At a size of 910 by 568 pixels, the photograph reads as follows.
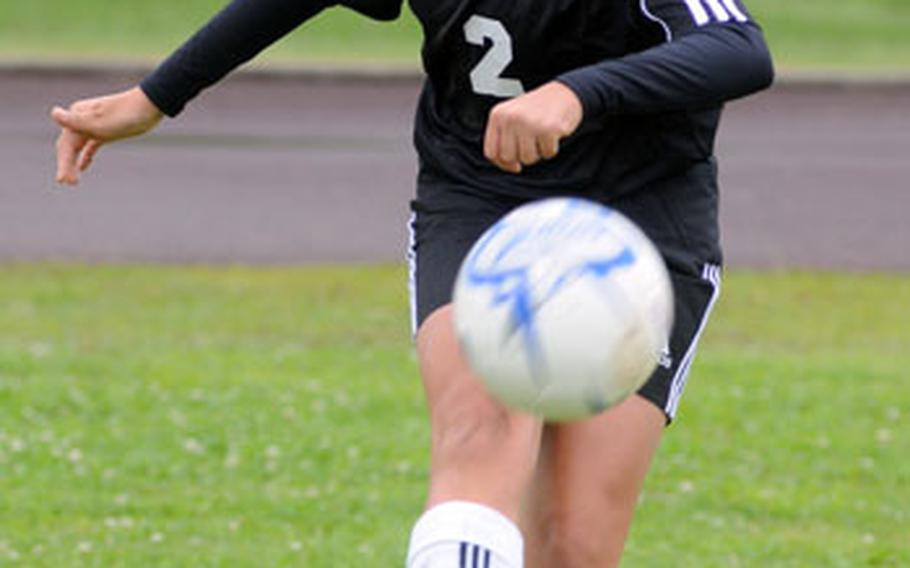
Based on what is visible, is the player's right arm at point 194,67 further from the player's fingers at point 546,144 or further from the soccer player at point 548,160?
the player's fingers at point 546,144

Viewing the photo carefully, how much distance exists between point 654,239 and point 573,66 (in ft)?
1.22

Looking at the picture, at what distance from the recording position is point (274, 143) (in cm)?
1599

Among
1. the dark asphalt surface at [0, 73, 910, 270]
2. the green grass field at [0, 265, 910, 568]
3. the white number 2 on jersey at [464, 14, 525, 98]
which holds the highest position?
the white number 2 on jersey at [464, 14, 525, 98]

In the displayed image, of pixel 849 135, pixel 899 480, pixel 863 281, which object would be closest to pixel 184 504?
pixel 899 480

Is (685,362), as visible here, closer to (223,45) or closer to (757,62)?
(757,62)

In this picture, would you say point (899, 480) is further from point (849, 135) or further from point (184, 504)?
point (849, 135)

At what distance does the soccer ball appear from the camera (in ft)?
11.5

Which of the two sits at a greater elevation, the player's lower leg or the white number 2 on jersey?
the white number 2 on jersey

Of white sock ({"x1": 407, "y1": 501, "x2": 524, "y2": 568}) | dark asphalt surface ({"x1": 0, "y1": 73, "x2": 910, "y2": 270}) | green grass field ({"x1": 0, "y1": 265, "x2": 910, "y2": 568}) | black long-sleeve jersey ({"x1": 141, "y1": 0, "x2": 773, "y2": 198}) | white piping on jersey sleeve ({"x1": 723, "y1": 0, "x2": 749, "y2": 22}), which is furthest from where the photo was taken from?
dark asphalt surface ({"x1": 0, "y1": 73, "x2": 910, "y2": 270})

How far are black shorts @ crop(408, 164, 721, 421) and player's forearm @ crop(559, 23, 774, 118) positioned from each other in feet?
1.23

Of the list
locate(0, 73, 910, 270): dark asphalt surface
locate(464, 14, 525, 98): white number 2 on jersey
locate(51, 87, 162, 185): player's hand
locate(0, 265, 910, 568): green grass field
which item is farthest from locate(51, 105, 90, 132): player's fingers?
locate(0, 73, 910, 270): dark asphalt surface

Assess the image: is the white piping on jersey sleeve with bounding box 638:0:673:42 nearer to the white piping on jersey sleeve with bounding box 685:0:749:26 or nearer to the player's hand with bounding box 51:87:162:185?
the white piping on jersey sleeve with bounding box 685:0:749:26

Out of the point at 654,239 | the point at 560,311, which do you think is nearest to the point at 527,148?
the point at 560,311

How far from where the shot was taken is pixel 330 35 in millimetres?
21969
